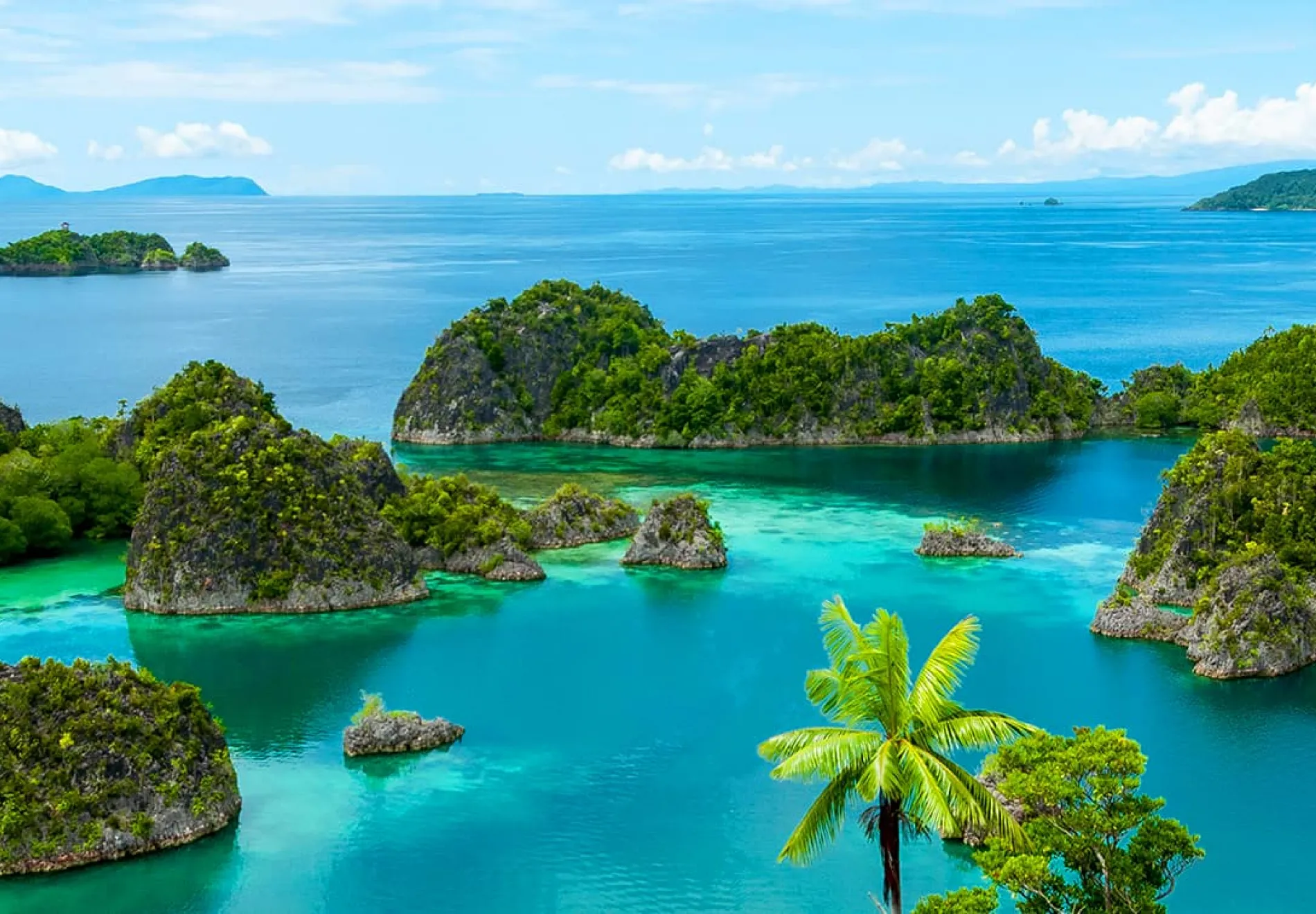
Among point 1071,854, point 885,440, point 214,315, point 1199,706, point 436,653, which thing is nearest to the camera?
point 1071,854

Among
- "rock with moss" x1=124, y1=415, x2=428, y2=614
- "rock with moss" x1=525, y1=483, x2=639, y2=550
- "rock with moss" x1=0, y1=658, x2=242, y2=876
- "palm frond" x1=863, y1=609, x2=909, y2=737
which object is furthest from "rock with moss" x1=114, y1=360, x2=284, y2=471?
"palm frond" x1=863, y1=609, x2=909, y2=737

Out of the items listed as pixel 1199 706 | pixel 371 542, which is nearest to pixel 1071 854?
pixel 1199 706

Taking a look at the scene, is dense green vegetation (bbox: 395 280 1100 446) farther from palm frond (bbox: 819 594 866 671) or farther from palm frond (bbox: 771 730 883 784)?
palm frond (bbox: 771 730 883 784)

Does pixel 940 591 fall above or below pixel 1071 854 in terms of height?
below

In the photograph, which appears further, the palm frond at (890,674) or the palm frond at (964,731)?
the palm frond at (890,674)

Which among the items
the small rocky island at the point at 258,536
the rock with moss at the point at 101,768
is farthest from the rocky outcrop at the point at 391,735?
the small rocky island at the point at 258,536

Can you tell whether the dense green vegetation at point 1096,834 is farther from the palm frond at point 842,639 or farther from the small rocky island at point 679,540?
the small rocky island at point 679,540

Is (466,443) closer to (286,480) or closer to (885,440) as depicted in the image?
(885,440)
